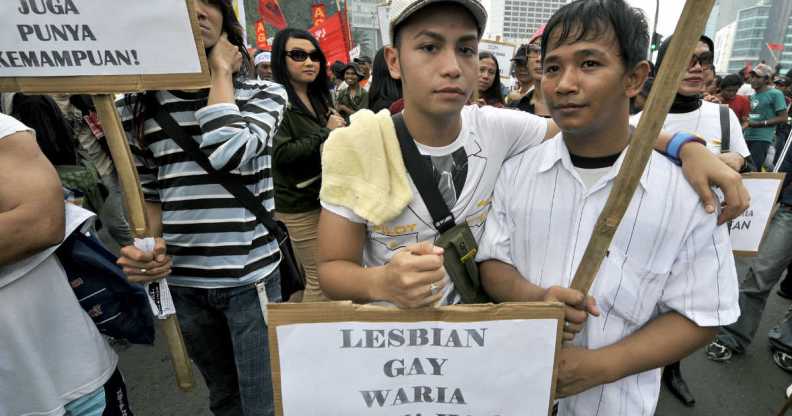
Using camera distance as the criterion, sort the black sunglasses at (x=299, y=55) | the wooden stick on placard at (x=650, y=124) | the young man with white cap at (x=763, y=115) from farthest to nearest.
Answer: the young man with white cap at (x=763, y=115) → the black sunglasses at (x=299, y=55) → the wooden stick on placard at (x=650, y=124)

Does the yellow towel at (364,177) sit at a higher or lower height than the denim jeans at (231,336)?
higher

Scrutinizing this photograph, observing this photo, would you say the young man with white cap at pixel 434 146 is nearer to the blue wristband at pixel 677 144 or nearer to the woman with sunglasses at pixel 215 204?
the blue wristband at pixel 677 144

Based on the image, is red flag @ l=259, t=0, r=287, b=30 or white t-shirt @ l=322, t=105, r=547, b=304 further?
red flag @ l=259, t=0, r=287, b=30

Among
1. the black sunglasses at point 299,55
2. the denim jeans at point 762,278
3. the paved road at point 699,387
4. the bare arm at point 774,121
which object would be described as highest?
the black sunglasses at point 299,55

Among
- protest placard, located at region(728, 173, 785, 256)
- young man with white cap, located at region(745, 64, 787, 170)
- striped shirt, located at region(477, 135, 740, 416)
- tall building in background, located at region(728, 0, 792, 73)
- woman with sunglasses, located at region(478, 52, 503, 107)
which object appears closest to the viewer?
striped shirt, located at region(477, 135, 740, 416)

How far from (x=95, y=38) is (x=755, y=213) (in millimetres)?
2970

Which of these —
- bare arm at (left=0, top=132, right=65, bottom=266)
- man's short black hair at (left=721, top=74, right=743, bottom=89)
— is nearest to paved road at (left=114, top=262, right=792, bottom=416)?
bare arm at (left=0, top=132, right=65, bottom=266)

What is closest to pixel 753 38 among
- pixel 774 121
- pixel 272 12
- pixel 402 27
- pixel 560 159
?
pixel 774 121

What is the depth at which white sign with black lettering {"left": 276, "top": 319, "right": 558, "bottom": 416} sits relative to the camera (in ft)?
3.29

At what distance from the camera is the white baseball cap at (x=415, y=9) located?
120 centimetres

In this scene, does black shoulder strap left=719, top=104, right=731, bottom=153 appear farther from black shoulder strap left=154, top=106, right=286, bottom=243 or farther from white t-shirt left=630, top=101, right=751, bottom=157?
black shoulder strap left=154, top=106, right=286, bottom=243

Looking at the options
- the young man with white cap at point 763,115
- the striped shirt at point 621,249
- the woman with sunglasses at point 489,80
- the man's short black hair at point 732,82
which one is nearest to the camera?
the striped shirt at point 621,249

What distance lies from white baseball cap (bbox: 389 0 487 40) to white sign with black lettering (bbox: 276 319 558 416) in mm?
921

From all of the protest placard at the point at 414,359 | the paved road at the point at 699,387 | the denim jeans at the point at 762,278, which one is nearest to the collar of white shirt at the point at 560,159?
the protest placard at the point at 414,359
